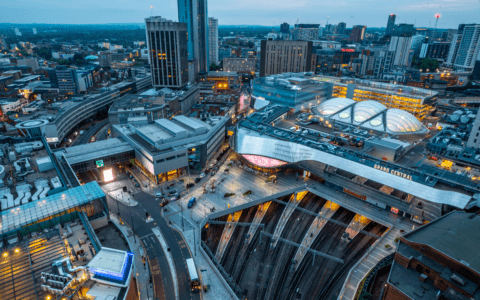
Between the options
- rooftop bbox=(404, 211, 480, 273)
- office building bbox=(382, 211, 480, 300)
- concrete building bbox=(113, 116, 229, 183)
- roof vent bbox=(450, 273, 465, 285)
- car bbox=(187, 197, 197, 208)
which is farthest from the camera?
concrete building bbox=(113, 116, 229, 183)

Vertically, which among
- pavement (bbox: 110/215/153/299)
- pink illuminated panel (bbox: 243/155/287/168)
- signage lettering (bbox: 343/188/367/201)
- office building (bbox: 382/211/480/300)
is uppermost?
office building (bbox: 382/211/480/300)

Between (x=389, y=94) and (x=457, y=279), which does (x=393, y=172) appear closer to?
(x=457, y=279)

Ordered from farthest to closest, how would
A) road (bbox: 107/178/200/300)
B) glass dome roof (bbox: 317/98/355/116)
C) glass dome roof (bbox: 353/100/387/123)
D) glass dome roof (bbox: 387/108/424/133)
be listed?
glass dome roof (bbox: 317/98/355/116), glass dome roof (bbox: 353/100/387/123), glass dome roof (bbox: 387/108/424/133), road (bbox: 107/178/200/300)

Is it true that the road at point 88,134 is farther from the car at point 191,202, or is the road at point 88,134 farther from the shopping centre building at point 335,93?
the shopping centre building at point 335,93

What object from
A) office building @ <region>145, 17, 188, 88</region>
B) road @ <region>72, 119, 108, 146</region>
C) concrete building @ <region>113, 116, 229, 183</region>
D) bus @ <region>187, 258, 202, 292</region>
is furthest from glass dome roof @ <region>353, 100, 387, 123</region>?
road @ <region>72, 119, 108, 146</region>

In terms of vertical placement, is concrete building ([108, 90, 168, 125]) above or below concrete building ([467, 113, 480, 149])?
below

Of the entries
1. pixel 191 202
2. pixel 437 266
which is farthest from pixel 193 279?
pixel 437 266

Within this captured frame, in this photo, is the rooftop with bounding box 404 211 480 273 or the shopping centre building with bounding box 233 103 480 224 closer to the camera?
the rooftop with bounding box 404 211 480 273

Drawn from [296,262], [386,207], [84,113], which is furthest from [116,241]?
[84,113]

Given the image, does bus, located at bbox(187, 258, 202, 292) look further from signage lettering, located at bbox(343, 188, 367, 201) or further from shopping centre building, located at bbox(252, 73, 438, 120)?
shopping centre building, located at bbox(252, 73, 438, 120)
